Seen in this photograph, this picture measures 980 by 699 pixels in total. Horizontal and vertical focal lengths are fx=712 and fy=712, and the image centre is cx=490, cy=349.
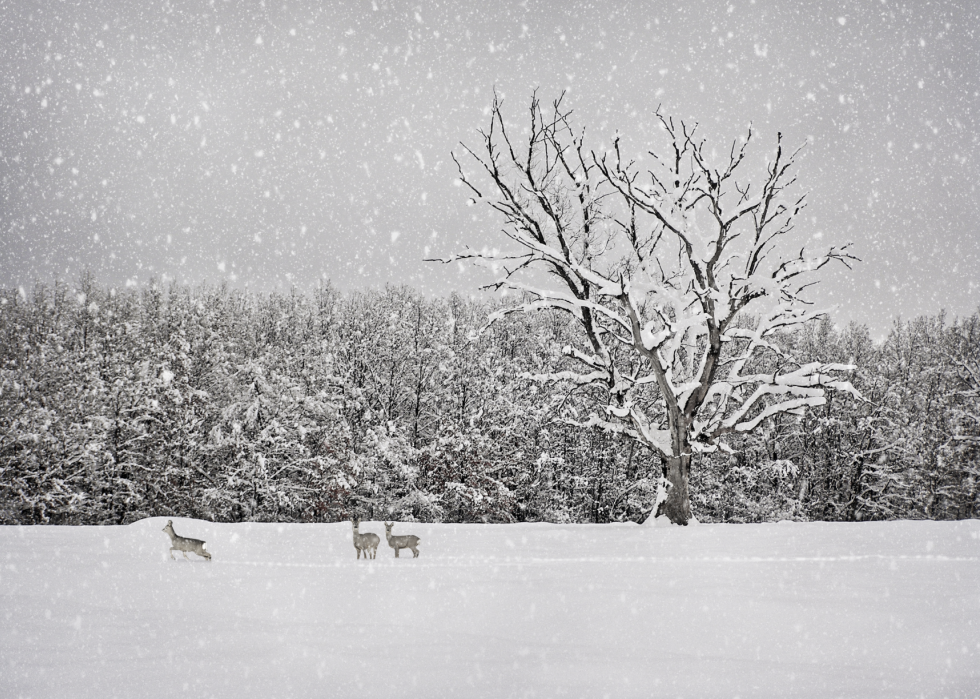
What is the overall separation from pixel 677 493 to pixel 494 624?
29.4 feet

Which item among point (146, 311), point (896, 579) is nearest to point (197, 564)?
point (896, 579)

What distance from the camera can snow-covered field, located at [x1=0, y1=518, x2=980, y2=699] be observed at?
4.09 m

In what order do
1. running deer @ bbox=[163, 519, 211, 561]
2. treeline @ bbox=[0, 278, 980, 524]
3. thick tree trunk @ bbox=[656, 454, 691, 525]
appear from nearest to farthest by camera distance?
running deer @ bbox=[163, 519, 211, 561] → thick tree trunk @ bbox=[656, 454, 691, 525] → treeline @ bbox=[0, 278, 980, 524]

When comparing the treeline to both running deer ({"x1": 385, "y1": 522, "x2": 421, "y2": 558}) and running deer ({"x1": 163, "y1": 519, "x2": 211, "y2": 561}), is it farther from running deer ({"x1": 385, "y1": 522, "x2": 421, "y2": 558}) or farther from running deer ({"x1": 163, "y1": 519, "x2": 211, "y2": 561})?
running deer ({"x1": 163, "y1": 519, "x2": 211, "y2": 561})

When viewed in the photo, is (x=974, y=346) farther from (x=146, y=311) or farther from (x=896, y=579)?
(x=146, y=311)

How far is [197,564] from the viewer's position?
7562 mm

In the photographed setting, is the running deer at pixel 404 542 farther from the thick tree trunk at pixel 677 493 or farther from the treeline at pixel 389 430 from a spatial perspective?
the treeline at pixel 389 430

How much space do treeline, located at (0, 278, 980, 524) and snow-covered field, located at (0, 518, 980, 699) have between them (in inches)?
834

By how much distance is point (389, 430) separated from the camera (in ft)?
111

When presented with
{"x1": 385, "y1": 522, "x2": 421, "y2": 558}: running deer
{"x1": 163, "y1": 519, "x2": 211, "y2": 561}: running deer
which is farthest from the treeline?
{"x1": 163, "y1": 519, "x2": 211, "y2": 561}: running deer

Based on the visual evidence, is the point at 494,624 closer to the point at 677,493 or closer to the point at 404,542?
the point at 404,542

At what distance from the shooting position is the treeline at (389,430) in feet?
101

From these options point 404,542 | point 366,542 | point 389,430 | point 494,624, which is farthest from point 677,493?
point 389,430

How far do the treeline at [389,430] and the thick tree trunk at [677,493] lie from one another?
1477cm
